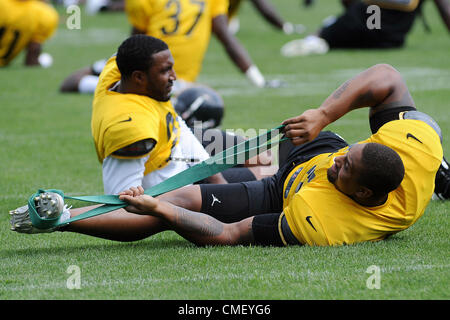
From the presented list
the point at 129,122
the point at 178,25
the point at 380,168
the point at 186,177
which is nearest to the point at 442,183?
the point at 380,168

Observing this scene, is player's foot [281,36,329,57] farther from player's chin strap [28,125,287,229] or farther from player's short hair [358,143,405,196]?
player's short hair [358,143,405,196]

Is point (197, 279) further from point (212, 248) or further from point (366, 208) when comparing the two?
point (366, 208)

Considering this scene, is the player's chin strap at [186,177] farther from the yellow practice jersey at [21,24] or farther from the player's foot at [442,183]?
the yellow practice jersey at [21,24]

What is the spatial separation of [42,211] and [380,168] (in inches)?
70.4

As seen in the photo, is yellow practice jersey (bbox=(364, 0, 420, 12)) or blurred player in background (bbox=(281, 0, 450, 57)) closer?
yellow practice jersey (bbox=(364, 0, 420, 12))

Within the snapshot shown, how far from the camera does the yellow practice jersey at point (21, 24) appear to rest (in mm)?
13008

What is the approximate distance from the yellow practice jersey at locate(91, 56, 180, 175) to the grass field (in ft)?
2.07

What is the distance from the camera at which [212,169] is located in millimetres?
5098

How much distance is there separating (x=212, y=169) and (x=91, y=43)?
12171 mm

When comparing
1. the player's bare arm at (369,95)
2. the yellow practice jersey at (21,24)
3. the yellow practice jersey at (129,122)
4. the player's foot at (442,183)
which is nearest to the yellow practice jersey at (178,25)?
the yellow practice jersey at (129,122)

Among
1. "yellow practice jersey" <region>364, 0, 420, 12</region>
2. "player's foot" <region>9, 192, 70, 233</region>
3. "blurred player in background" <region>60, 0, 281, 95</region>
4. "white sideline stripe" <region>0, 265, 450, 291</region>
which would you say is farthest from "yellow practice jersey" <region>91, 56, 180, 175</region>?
"yellow practice jersey" <region>364, 0, 420, 12</region>

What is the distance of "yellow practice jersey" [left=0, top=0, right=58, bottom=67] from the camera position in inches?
512

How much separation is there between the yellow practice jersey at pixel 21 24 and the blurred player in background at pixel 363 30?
411 centimetres

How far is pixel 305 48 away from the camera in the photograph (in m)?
15.1
